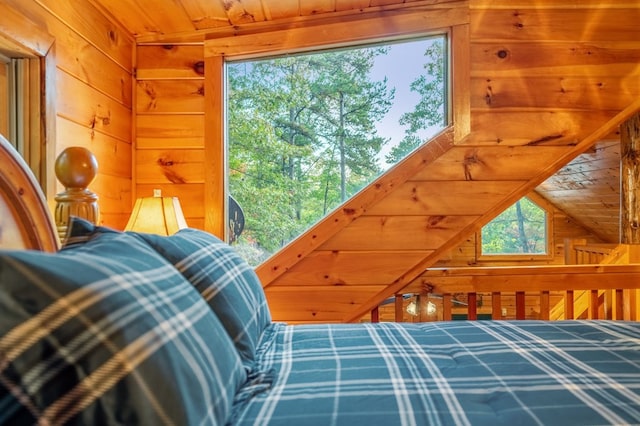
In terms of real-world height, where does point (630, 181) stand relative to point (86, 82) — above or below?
below

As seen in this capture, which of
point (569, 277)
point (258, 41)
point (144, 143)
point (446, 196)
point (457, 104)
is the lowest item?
point (569, 277)

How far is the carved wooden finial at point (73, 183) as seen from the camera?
0.97m

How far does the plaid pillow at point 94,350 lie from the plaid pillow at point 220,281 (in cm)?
23

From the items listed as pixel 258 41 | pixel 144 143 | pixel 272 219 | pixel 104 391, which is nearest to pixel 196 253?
pixel 104 391

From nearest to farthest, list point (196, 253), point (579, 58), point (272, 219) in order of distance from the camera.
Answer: point (196, 253)
point (579, 58)
point (272, 219)

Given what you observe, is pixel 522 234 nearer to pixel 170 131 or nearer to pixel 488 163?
pixel 488 163

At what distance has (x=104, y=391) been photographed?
0.43 meters

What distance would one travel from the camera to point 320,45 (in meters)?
2.16

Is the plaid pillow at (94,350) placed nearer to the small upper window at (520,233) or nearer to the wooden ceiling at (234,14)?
the wooden ceiling at (234,14)

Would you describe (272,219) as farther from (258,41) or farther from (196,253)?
(196,253)

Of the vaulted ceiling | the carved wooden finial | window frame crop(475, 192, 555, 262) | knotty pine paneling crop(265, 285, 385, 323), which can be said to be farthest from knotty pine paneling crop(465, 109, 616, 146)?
window frame crop(475, 192, 555, 262)

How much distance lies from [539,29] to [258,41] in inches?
64.3

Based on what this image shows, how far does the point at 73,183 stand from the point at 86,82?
3.13 feet

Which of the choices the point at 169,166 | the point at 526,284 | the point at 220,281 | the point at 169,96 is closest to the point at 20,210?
the point at 220,281
